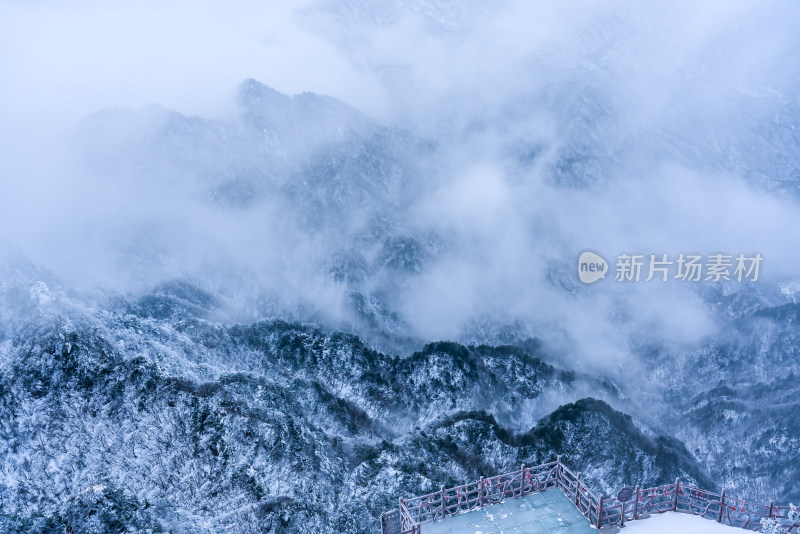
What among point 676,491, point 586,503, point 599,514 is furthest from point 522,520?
point 676,491

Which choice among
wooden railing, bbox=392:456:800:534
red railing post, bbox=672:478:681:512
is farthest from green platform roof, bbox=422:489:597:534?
red railing post, bbox=672:478:681:512

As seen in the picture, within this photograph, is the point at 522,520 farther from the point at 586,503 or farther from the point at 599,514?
the point at 599,514

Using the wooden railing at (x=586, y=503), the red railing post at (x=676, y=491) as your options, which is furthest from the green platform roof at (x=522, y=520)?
the red railing post at (x=676, y=491)

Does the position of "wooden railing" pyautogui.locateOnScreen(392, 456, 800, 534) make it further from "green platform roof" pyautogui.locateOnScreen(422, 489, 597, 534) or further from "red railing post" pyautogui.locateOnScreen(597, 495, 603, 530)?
"green platform roof" pyautogui.locateOnScreen(422, 489, 597, 534)

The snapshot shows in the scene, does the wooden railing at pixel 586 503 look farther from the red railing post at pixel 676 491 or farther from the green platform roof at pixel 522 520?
the green platform roof at pixel 522 520

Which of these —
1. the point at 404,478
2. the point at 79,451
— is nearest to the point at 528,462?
the point at 404,478

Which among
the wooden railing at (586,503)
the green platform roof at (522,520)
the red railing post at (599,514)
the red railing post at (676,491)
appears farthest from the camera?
the green platform roof at (522,520)
